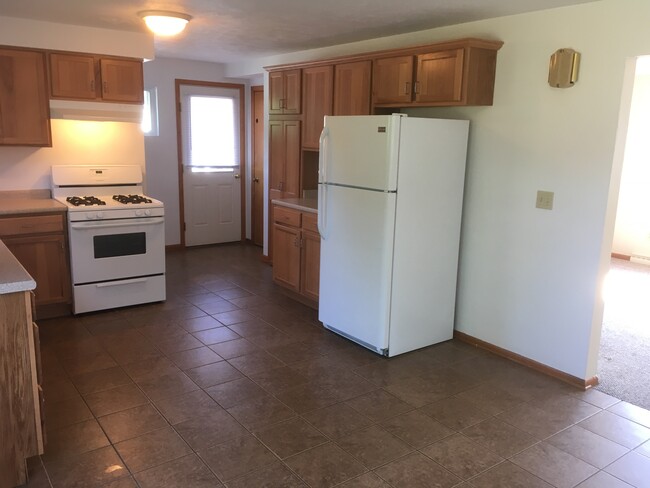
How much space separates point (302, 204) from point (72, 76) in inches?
89.1

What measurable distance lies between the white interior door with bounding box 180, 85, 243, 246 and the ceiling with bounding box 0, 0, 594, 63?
1.67 metres

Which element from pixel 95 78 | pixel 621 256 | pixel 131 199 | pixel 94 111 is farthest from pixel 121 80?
pixel 621 256

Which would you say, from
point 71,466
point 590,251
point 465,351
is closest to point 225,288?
point 465,351

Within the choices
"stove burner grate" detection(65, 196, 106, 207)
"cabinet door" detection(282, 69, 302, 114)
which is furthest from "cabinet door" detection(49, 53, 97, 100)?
"cabinet door" detection(282, 69, 302, 114)

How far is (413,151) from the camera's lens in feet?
11.7

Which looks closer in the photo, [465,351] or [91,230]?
[465,351]

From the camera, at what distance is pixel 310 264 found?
471 cm

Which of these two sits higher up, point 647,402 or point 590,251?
point 590,251

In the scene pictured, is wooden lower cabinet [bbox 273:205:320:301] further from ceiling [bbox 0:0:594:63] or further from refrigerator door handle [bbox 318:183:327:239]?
ceiling [bbox 0:0:594:63]

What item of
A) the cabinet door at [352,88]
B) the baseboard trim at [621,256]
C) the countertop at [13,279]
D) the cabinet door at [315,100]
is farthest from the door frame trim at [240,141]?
the baseboard trim at [621,256]

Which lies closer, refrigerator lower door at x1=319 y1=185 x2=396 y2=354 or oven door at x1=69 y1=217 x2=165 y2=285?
refrigerator lower door at x1=319 y1=185 x2=396 y2=354

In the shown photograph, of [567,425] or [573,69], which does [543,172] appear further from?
[567,425]

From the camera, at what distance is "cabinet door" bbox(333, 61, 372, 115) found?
4352 mm

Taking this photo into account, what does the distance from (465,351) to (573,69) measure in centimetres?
206
